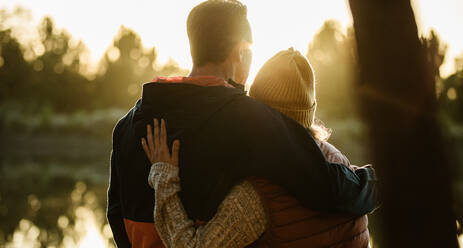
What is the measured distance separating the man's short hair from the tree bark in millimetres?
400

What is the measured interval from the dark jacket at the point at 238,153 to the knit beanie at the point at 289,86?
5.0 inches

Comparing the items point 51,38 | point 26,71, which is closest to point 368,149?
point 26,71

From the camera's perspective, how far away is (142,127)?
1677mm

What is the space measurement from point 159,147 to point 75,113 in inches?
1130

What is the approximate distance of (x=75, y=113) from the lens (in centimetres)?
2898

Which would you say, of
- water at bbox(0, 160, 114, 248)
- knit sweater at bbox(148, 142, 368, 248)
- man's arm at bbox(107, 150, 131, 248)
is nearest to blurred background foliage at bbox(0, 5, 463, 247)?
water at bbox(0, 160, 114, 248)

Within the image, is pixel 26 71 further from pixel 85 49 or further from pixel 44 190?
pixel 44 190

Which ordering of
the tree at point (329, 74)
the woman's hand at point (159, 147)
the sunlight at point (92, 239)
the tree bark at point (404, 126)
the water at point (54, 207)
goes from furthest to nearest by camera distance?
the tree at point (329, 74)
the water at point (54, 207)
the sunlight at point (92, 239)
the woman's hand at point (159, 147)
the tree bark at point (404, 126)

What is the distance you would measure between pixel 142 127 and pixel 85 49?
37675mm

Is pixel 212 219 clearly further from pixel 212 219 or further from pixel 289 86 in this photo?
pixel 289 86

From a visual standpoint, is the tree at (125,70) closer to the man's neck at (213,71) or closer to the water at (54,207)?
the water at (54,207)

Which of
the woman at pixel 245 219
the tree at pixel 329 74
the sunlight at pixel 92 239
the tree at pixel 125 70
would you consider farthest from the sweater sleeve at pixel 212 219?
the tree at pixel 125 70

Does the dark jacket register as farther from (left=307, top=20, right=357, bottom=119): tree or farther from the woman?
(left=307, top=20, right=357, bottom=119): tree

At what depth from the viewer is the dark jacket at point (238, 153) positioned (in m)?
1.48
